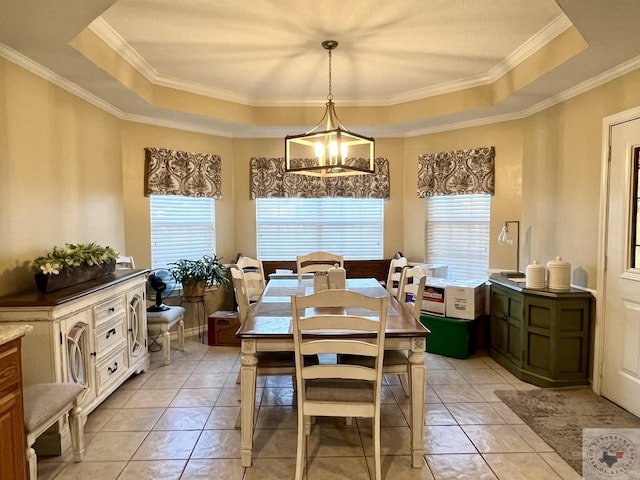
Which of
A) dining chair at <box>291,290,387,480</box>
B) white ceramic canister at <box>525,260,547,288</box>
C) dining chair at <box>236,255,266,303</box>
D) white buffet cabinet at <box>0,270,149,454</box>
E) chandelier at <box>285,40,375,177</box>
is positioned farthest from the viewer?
dining chair at <box>236,255,266,303</box>

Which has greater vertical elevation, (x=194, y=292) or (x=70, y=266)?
(x=70, y=266)

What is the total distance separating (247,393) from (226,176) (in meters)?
3.38

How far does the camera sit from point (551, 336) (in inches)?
127

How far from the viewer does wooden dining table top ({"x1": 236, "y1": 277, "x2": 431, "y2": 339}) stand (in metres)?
2.20

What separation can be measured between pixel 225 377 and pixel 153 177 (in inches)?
91.3

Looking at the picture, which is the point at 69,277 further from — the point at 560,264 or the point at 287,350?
the point at 560,264

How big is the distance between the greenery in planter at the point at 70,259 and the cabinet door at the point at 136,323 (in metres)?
0.38

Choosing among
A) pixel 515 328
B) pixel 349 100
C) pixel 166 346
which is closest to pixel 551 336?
pixel 515 328

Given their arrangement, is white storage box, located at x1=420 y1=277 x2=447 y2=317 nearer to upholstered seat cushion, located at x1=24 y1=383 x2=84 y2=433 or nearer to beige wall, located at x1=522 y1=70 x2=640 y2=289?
beige wall, located at x1=522 y1=70 x2=640 y2=289

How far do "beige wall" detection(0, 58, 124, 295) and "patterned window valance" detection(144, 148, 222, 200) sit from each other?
43 cm

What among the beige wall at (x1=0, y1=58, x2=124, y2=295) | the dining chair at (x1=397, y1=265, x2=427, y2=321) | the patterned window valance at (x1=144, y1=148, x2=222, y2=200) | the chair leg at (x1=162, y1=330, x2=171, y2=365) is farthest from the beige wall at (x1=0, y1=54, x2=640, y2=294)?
the dining chair at (x1=397, y1=265, x2=427, y2=321)

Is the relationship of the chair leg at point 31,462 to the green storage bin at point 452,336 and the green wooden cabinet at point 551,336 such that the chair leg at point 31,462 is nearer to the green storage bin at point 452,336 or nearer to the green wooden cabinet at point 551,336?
the green storage bin at point 452,336

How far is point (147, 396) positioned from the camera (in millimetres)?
3156

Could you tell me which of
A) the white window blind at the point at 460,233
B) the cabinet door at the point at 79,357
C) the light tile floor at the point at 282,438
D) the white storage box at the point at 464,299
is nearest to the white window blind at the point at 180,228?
the light tile floor at the point at 282,438
